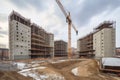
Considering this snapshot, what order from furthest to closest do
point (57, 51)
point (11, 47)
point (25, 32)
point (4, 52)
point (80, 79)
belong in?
point (57, 51)
point (4, 52)
point (25, 32)
point (11, 47)
point (80, 79)

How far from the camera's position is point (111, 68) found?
19.9 metres

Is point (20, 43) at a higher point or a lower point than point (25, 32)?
lower

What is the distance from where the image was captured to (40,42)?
69.6m

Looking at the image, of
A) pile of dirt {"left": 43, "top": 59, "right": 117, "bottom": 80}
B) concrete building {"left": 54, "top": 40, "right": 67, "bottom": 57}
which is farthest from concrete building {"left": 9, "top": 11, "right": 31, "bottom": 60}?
concrete building {"left": 54, "top": 40, "right": 67, "bottom": 57}

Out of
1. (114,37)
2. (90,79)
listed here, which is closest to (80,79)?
(90,79)

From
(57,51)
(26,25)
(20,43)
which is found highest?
(26,25)

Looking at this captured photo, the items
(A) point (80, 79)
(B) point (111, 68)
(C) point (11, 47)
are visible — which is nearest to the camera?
(A) point (80, 79)

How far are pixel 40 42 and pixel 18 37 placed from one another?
23180mm

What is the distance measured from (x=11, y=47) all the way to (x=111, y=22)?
172 feet

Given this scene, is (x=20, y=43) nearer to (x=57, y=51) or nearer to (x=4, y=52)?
(x=4, y=52)

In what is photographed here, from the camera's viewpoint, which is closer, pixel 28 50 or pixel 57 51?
pixel 28 50

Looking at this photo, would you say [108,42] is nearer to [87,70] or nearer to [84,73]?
[87,70]

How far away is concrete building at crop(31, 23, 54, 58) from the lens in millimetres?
60075

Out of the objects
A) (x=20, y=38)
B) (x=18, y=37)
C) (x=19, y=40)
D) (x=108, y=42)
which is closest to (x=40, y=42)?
(x=20, y=38)
